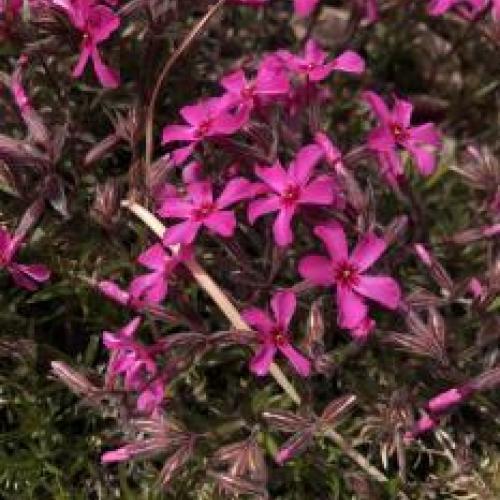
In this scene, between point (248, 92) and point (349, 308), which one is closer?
point (349, 308)

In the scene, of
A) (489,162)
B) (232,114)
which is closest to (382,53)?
(489,162)

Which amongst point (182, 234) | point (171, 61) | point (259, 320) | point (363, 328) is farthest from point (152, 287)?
point (171, 61)

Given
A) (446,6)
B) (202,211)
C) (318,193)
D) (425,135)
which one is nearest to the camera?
(318,193)

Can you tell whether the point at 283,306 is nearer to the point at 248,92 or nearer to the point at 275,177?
the point at 275,177

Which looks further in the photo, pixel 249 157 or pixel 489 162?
pixel 489 162

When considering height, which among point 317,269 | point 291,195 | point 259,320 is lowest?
point 259,320

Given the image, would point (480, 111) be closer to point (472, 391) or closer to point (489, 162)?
point (489, 162)

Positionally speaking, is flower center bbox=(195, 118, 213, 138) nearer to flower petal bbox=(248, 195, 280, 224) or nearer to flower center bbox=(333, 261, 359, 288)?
flower petal bbox=(248, 195, 280, 224)
